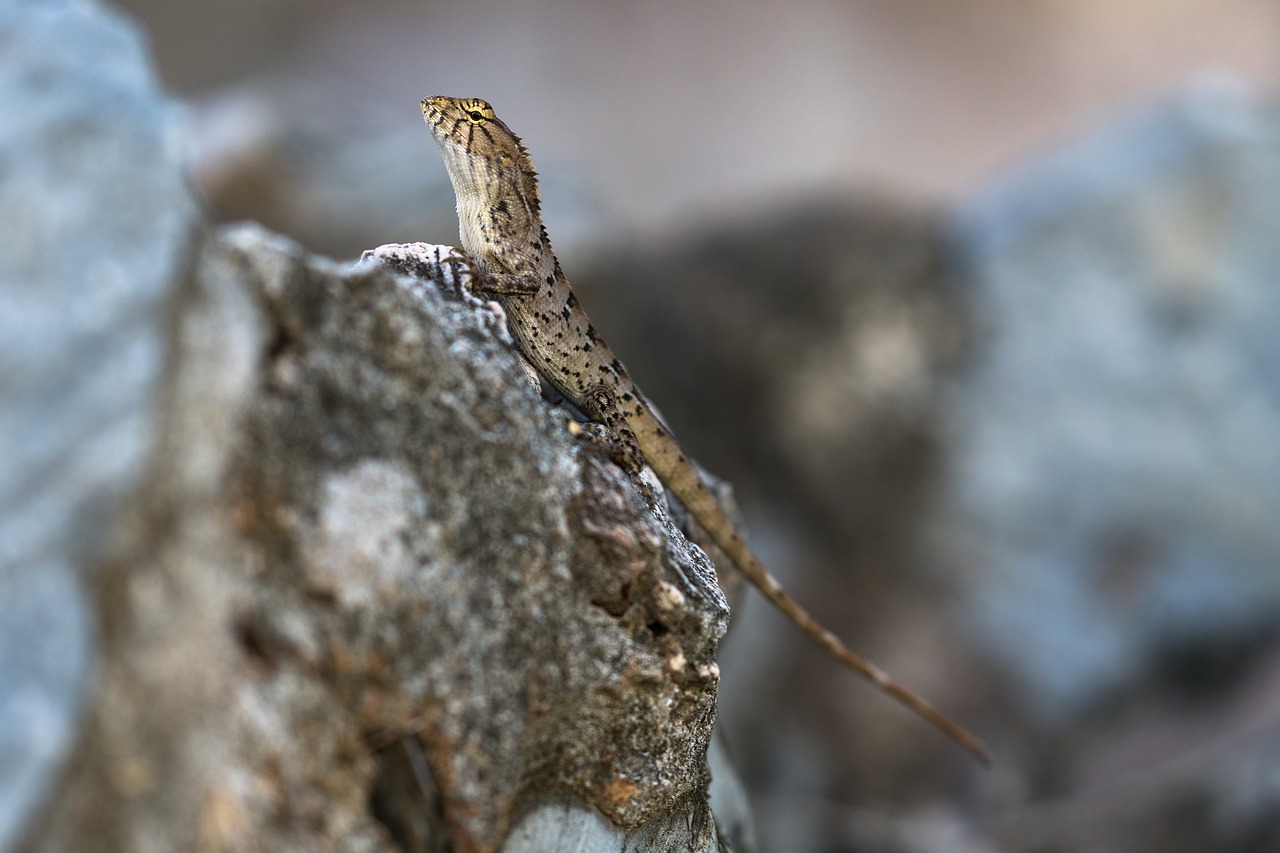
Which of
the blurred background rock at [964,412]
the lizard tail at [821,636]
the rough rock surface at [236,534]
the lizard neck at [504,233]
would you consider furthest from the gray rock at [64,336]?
the blurred background rock at [964,412]

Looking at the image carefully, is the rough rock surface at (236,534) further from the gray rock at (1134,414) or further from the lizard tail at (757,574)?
the gray rock at (1134,414)

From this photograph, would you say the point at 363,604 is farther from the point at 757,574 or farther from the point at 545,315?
the point at 757,574

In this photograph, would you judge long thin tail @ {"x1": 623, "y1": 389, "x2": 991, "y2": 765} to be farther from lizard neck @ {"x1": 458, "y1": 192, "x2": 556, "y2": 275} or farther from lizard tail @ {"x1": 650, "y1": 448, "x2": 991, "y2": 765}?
lizard neck @ {"x1": 458, "y1": 192, "x2": 556, "y2": 275}

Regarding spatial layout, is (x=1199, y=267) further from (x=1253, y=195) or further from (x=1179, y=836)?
(x=1179, y=836)

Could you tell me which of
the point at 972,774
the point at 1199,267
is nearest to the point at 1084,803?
the point at 972,774

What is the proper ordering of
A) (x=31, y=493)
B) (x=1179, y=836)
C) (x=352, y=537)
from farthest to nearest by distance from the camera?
1. (x=1179, y=836)
2. (x=352, y=537)
3. (x=31, y=493)

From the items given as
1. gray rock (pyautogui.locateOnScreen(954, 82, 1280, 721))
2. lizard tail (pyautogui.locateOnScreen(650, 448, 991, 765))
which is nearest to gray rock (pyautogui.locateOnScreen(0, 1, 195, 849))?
lizard tail (pyautogui.locateOnScreen(650, 448, 991, 765))
